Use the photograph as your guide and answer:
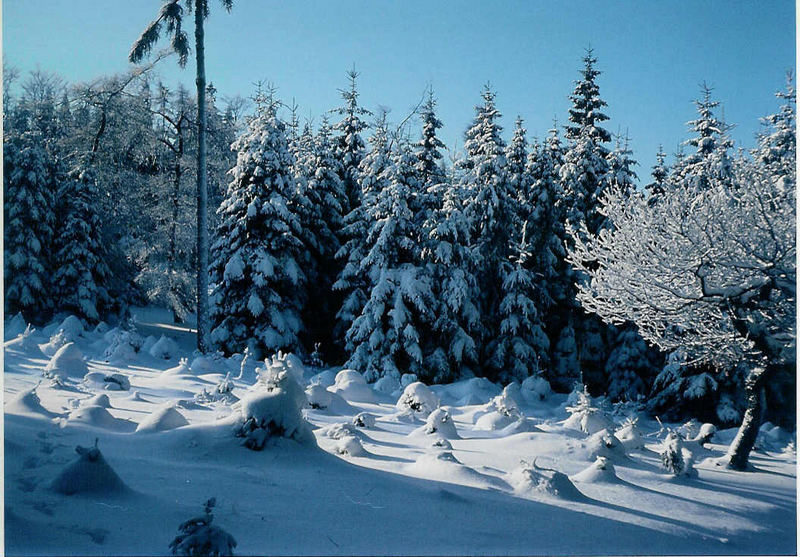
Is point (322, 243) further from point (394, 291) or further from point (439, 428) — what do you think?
point (439, 428)

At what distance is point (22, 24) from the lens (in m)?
6.50

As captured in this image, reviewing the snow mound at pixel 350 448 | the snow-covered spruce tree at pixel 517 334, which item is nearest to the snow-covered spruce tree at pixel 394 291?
the snow-covered spruce tree at pixel 517 334

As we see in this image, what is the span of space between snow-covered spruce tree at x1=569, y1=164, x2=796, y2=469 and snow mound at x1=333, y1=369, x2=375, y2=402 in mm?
5632

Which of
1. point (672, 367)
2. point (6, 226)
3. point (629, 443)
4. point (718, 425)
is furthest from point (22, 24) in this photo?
point (718, 425)

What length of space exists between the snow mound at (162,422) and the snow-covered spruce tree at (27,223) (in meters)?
7.84

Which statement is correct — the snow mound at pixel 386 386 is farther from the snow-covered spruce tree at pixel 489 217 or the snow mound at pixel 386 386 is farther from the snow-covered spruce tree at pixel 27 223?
the snow-covered spruce tree at pixel 27 223

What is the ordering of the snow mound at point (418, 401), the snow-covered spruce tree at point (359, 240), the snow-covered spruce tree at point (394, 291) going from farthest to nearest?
1. the snow-covered spruce tree at point (359, 240)
2. the snow-covered spruce tree at point (394, 291)
3. the snow mound at point (418, 401)

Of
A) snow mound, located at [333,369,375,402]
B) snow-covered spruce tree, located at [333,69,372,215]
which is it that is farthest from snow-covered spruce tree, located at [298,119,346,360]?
snow mound, located at [333,369,375,402]

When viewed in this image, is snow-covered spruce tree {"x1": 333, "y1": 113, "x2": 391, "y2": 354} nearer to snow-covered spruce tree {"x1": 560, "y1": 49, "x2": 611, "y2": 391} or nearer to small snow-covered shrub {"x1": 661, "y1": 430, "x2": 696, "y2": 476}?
snow-covered spruce tree {"x1": 560, "y1": 49, "x2": 611, "y2": 391}

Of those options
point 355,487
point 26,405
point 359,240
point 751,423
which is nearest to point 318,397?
point 26,405

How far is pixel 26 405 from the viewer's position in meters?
6.63

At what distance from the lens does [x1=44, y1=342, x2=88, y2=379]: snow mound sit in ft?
31.1

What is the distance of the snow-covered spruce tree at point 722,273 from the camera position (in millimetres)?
6977

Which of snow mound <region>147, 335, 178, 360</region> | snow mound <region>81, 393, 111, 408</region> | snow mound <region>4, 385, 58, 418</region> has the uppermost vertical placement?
snow mound <region>147, 335, 178, 360</region>
